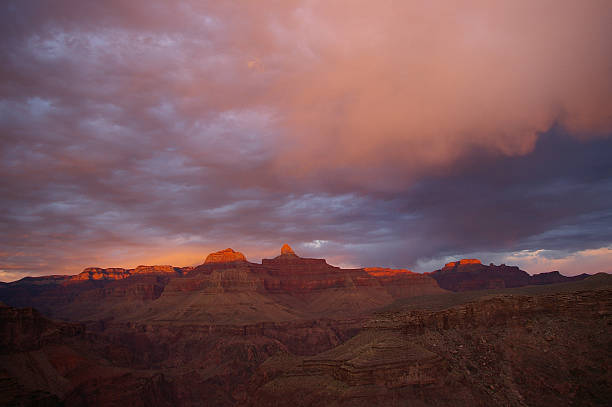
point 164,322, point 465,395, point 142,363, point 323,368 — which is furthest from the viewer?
point 164,322

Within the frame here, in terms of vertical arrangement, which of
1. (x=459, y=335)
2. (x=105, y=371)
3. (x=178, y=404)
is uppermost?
(x=459, y=335)

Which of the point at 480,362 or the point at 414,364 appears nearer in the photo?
the point at 414,364

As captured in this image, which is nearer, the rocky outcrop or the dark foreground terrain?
the rocky outcrop

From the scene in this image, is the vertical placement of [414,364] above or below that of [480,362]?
above

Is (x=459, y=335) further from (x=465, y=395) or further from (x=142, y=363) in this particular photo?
(x=142, y=363)

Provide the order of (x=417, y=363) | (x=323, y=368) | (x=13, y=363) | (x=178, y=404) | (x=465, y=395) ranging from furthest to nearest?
(x=178, y=404) → (x=13, y=363) → (x=323, y=368) → (x=417, y=363) → (x=465, y=395)

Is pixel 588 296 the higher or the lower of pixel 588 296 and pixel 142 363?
the higher

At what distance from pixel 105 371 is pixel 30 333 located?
14.2m

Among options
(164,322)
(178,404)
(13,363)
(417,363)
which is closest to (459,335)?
(417,363)

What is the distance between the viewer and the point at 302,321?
532 feet

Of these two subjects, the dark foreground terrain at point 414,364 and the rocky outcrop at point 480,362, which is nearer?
the rocky outcrop at point 480,362

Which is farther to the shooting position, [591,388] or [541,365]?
[541,365]

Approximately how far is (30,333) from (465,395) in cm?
6908

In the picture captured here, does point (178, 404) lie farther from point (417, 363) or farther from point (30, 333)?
point (417, 363)
